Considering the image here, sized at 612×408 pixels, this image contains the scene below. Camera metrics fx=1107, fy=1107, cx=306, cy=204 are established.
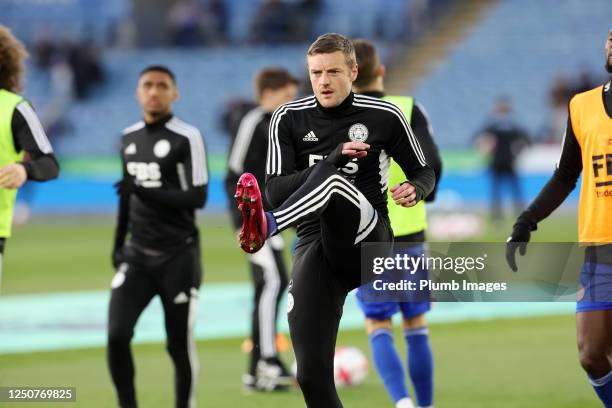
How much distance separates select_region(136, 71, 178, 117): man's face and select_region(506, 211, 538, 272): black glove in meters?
2.76

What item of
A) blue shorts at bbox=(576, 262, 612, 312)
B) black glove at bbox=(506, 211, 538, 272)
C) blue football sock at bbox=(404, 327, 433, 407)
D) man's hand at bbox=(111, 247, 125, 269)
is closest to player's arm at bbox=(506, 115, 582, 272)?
black glove at bbox=(506, 211, 538, 272)

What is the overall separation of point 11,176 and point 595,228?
3209 millimetres

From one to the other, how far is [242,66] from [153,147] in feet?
82.5

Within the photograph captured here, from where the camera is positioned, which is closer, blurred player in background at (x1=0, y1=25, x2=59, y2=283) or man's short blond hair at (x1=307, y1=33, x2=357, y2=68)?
man's short blond hair at (x1=307, y1=33, x2=357, y2=68)

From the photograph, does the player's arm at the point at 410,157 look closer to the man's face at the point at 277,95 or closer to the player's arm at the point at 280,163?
the player's arm at the point at 280,163

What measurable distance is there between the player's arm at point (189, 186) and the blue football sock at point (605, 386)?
2.99 meters

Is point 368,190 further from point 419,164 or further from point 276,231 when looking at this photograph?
point 276,231

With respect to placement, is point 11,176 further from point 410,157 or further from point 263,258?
point 263,258

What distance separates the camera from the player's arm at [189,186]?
7461mm

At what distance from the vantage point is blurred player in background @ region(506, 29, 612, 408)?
571 cm

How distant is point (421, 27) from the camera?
109ft

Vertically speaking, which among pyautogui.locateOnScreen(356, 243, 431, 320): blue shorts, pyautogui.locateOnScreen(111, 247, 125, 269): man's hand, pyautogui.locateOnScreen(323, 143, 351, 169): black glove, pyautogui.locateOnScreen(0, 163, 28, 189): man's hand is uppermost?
pyautogui.locateOnScreen(323, 143, 351, 169): black glove

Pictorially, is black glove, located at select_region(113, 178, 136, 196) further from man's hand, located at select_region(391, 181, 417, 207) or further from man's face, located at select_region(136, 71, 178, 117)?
man's hand, located at select_region(391, 181, 417, 207)

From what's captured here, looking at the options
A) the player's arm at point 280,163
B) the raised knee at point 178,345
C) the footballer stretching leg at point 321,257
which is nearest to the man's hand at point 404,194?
the footballer stretching leg at point 321,257
